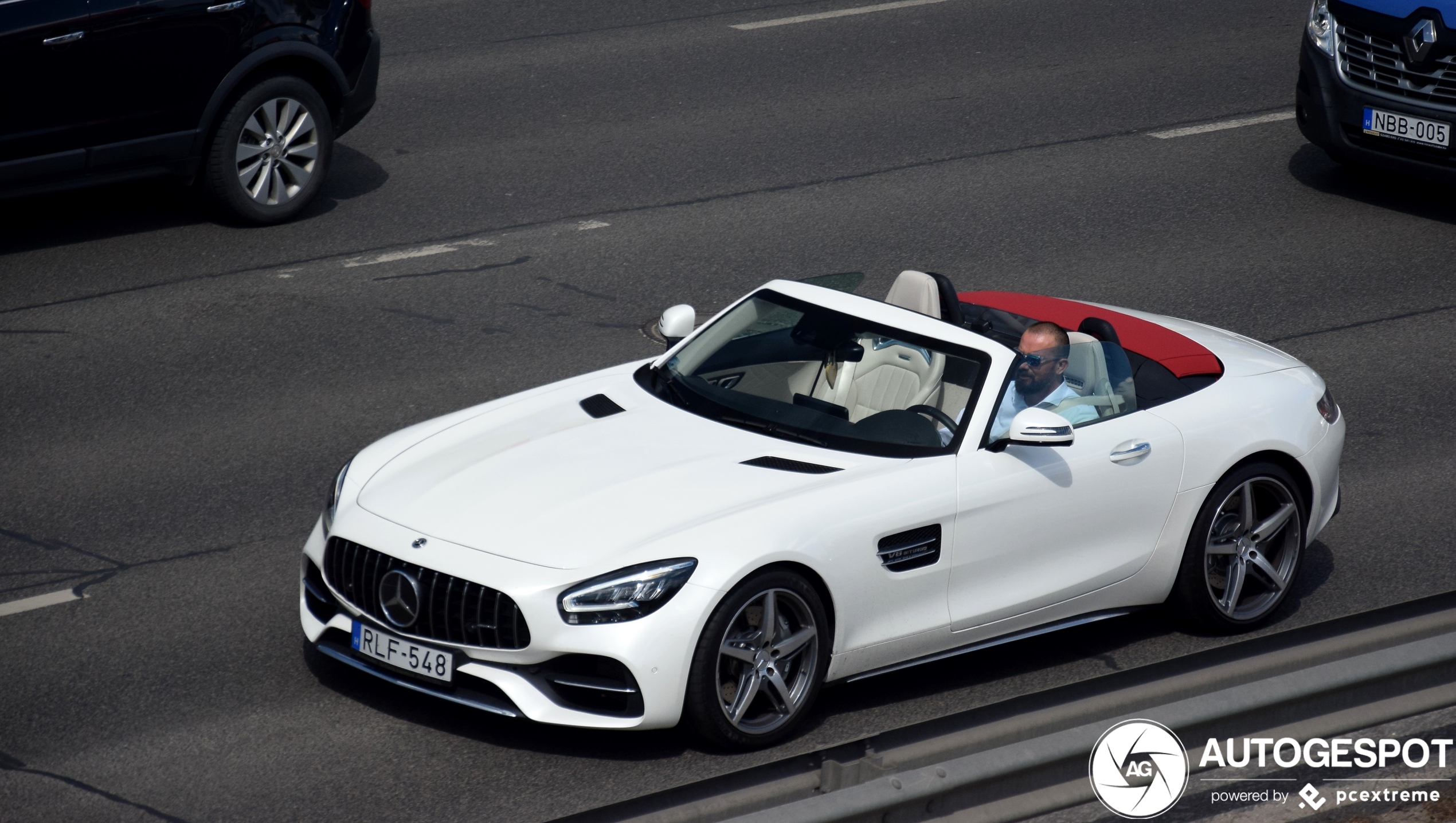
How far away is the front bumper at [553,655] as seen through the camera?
5254mm

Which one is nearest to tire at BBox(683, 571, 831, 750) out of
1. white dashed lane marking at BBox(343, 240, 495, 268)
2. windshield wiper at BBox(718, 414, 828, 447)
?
windshield wiper at BBox(718, 414, 828, 447)

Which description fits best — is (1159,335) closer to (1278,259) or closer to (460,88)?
(1278,259)

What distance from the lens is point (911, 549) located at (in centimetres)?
581

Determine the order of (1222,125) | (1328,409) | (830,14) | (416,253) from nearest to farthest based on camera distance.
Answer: (1328,409) → (416,253) → (1222,125) → (830,14)

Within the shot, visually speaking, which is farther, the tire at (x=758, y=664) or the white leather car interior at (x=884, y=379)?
the white leather car interior at (x=884, y=379)

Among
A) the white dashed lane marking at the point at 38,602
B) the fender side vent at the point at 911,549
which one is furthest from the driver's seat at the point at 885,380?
the white dashed lane marking at the point at 38,602

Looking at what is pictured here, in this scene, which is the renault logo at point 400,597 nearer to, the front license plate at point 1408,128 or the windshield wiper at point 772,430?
the windshield wiper at point 772,430

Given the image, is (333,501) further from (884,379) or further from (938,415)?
(938,415)

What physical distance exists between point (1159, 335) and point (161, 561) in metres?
4.48

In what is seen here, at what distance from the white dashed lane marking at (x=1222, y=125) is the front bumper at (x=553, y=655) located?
28.5ft

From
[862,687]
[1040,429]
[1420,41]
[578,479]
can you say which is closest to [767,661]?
[862,687]

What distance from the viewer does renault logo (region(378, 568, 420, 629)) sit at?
548 centimetres

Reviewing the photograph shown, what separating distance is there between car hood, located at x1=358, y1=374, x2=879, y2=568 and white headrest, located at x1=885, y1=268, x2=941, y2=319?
1.22 metres

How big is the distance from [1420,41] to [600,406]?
7823 mm
